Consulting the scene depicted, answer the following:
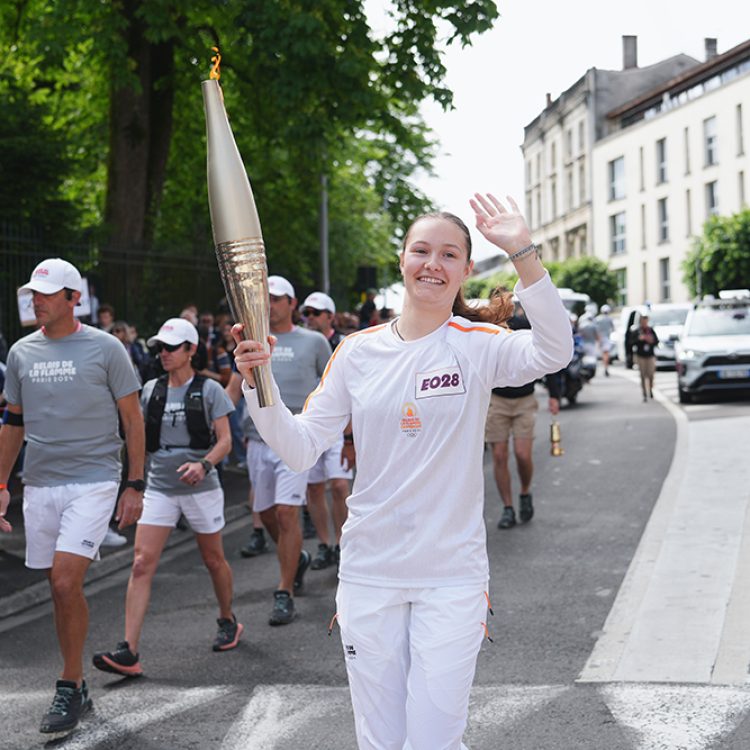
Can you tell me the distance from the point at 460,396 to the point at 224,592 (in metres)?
3.70

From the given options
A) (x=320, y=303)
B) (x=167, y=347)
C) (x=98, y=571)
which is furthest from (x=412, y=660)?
(x=320, y=303)

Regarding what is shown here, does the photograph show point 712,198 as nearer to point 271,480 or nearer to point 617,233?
point 617,233

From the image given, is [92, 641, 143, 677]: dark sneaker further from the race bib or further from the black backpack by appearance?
the race bib

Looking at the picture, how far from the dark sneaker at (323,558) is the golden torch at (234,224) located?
241 inches

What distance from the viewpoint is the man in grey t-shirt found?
25.5ft

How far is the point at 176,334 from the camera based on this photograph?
6.79 meters

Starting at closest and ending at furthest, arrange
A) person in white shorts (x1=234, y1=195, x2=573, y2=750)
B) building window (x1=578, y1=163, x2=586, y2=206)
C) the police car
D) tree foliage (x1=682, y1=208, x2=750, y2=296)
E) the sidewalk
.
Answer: person in white shorts (x1=234, y1=195, x2=573, y2=750), the sidewalk, the police car, tree foliage (x1=682, y1=208, x2=750, y2=296), building window (x1=578, y1=163, x2=586, y2=206)

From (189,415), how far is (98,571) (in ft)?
10.3

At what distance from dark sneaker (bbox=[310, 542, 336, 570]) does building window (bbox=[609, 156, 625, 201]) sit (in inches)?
2335

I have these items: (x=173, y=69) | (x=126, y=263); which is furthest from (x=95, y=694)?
(x=173, y=69)

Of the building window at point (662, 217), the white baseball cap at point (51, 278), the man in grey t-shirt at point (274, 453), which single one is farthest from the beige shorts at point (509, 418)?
the building window at point (662, 217)

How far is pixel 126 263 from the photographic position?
1611cm

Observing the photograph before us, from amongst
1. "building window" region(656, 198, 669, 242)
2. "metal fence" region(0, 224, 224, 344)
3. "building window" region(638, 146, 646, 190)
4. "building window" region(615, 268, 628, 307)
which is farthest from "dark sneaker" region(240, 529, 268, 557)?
"building window" region(615, 268, 628, 307)

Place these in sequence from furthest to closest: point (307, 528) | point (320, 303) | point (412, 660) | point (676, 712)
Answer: point (307, 528)
point (320, 303)
point (676, 712)
point (412, 660)
